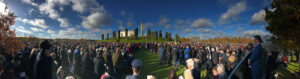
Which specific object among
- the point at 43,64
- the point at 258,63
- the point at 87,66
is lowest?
the point at 87,66

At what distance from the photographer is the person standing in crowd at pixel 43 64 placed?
9.63 feet

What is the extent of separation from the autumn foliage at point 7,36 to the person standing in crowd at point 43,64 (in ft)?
23.8

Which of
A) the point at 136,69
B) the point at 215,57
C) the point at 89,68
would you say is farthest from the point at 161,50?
the point at 136,69

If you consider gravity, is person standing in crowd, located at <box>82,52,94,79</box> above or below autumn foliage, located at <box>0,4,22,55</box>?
below

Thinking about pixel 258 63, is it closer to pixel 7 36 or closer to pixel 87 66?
pixel 87 66

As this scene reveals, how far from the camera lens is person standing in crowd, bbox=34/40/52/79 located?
2936mm

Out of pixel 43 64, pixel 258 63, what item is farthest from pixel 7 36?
pixel 258 63

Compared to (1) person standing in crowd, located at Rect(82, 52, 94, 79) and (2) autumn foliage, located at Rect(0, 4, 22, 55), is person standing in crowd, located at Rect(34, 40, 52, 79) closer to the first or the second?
(1) person standing in crowd, located at Rect(82, 52, 94, 79)

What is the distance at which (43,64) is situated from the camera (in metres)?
3.01

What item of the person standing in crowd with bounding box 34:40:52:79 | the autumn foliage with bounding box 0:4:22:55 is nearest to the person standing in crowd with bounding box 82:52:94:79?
the person standing in crowd with bounding box 34:40:52:79

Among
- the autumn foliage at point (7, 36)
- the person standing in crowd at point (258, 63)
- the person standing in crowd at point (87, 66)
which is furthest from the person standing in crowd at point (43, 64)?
the autumn foliage at point (7, 36)

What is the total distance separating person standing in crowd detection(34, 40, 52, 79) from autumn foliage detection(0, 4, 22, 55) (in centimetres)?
725

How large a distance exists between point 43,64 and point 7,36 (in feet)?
31.1

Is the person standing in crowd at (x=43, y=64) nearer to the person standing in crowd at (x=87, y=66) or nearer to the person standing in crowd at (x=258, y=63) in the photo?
the person standing in crowd at (x=87, y=66)
